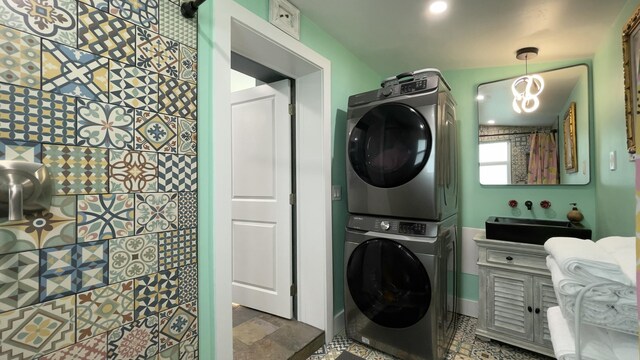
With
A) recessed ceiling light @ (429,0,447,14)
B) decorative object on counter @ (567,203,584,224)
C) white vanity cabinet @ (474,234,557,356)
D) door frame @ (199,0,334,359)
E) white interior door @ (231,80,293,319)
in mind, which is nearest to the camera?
door frame @ (199,0,334,359)

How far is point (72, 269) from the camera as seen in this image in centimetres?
92

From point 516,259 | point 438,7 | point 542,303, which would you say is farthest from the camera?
point 516,259

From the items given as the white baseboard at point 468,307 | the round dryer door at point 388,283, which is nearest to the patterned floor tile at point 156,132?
the round dryer door at point 388,283

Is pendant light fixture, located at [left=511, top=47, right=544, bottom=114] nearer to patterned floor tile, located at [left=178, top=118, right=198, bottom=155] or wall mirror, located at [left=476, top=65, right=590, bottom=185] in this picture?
wall mirror, located at [left=476, top=65, right=590, bottom=185]

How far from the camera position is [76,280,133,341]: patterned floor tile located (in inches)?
37.0

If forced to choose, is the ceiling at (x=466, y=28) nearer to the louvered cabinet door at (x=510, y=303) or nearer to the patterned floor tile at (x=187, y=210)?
the patterned floor tile at (x=187, y=210)


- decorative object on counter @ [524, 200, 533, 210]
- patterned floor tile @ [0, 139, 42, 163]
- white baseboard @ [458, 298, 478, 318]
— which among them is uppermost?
patterned floor tile @ [0, 139, 42, 163]

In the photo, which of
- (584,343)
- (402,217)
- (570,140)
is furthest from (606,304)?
(570,140)

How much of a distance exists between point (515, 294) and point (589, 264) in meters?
1.57

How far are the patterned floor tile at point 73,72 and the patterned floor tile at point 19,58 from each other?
0.7 inches

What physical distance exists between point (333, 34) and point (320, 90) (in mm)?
421

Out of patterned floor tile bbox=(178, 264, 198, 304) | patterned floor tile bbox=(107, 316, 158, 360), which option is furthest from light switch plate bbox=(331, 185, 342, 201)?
patterned floor tile bbox=(107, 316, 158, 360)

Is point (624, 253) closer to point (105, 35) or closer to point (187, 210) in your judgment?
point (187, 210)

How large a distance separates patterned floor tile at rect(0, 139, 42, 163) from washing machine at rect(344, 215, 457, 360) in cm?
167
